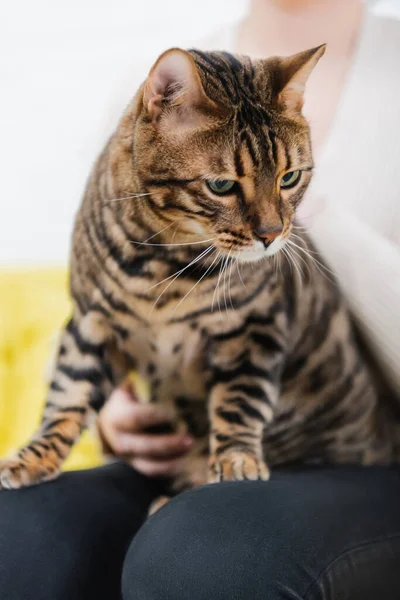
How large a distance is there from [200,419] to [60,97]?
16.9 inches

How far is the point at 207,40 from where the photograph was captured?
666 mm

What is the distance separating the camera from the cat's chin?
0.64m

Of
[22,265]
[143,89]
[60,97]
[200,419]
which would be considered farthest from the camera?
[22,265]

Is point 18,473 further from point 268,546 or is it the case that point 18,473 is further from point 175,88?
point 175,88

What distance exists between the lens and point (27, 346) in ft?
3.53

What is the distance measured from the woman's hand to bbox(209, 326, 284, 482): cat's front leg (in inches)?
4.0

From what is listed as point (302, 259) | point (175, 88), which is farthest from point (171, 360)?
point (175, 88)

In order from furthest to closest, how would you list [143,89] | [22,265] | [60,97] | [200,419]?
[22,265] → [200,419] → [60,97] → [143,89]

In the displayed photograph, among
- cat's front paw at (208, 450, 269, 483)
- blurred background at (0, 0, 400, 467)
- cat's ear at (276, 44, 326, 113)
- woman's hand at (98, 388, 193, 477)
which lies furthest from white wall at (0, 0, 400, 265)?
cat's front paw at (208, 450, 269, 483)

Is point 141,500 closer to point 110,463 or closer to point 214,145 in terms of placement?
point 110,463

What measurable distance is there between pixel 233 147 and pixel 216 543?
0.39m

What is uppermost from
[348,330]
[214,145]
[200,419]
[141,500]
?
[214,145]

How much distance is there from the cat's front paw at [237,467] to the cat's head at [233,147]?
9.7 inches

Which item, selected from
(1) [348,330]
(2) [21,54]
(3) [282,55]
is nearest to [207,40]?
(3) [282,55]
